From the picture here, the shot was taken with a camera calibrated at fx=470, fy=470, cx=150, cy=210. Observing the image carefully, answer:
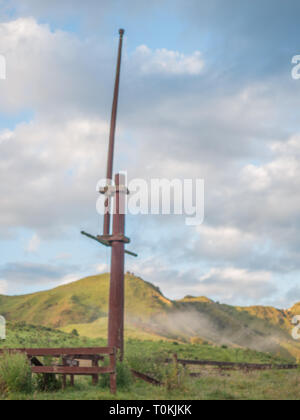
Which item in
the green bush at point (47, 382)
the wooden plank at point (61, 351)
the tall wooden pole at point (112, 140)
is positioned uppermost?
the tall wooden pole at point (112, 140)

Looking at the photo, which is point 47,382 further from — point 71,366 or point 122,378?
point 122,378

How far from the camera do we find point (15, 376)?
13289mm

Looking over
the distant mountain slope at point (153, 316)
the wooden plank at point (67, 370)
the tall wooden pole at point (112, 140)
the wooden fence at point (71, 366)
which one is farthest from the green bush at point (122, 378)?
the distant mountain slope at point (153, 316)

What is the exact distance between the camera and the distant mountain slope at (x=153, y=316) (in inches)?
2990

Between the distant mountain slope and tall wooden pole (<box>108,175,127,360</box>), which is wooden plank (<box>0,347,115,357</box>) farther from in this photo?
the distant mountain slope

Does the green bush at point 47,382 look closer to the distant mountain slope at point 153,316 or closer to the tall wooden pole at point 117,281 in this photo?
the tall wooden pole at point 117,281

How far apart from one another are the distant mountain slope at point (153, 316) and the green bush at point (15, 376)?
48722 millimetres

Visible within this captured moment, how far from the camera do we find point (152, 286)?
101125 mm

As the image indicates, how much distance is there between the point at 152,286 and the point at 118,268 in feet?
273

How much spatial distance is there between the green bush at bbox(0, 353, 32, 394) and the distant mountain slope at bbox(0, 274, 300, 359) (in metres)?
48.7

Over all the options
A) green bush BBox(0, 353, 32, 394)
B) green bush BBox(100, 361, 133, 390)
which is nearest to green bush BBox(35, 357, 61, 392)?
green bush BBox(0, 353, 32, 394)

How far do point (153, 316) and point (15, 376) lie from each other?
73.7 m
